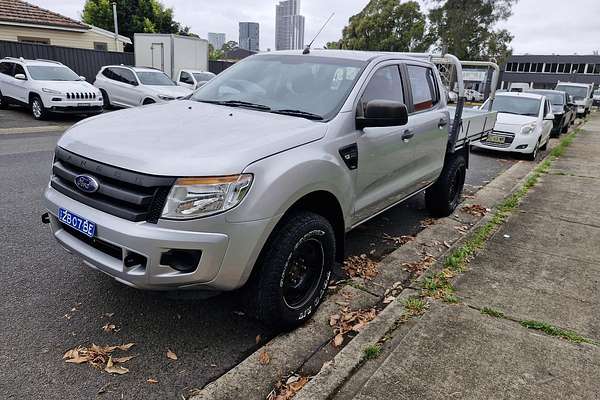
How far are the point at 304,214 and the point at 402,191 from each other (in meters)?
1.75

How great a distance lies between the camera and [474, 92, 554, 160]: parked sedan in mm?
10859

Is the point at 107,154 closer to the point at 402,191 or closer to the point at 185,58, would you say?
the point at 402,191

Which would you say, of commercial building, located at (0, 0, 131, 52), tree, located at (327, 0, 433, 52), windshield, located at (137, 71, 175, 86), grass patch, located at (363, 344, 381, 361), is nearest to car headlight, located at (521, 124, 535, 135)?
grass patch, located at (363, 344, 381, 361)

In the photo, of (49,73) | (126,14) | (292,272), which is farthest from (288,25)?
(126,14)

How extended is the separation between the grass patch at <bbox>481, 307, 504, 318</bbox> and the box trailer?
18.4 m

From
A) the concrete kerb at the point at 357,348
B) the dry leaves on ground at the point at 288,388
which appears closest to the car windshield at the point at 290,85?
the concrete kerb at the point at 357,348

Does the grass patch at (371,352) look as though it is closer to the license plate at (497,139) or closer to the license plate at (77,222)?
the license plate at (77,222)

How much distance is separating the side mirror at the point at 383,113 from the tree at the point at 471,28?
144ft

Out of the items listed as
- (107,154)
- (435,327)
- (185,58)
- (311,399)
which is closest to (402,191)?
(435,327)

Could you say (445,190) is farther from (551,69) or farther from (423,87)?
(551,69)

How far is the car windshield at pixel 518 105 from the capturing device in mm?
11617

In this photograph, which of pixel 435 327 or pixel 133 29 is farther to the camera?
pixel 133 29

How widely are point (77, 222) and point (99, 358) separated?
805 millimetres

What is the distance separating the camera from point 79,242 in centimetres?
271
